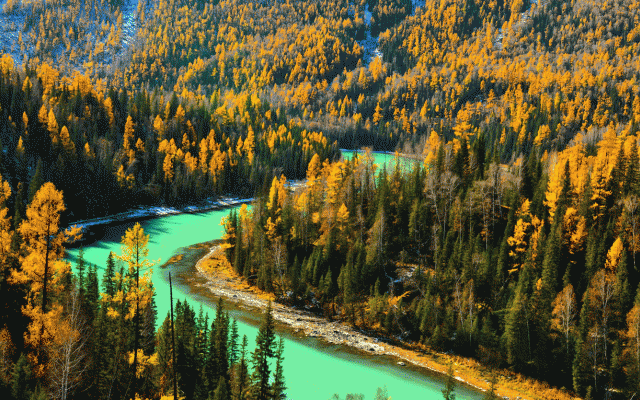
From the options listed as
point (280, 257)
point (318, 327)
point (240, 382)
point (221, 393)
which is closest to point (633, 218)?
point (318, 327)

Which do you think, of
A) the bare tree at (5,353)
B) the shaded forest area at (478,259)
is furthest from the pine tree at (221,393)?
the shaded forest area at (478,259)

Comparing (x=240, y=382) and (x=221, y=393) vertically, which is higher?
(x=221, y=393)

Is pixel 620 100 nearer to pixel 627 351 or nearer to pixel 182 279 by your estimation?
pixel 627 351

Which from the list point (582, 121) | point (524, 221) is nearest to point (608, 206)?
point (524, 221)

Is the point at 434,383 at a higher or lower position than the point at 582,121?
lower

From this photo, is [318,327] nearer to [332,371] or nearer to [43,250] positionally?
[332,371]

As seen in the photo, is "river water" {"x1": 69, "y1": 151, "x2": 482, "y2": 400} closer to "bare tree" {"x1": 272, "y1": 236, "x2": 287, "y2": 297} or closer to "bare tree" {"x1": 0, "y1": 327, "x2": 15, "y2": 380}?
"bare tree" {"x1": 272, "y1": 236, "x2": 287, "y2": 297}

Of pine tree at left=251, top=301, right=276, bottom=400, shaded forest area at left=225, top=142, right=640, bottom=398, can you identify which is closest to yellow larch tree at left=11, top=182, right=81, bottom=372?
pine tree at left=251, top=301, right=276, bottom=400

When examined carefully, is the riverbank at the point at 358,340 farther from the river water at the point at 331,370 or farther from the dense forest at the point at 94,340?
the dense forest at the point at 94,340
